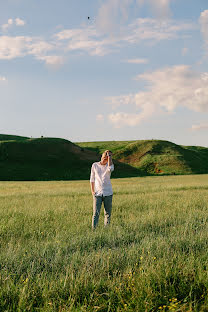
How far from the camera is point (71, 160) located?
73.7m

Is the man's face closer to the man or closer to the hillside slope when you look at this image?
the man

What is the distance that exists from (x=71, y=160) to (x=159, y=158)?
32.0 metres

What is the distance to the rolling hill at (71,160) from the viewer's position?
206 feet

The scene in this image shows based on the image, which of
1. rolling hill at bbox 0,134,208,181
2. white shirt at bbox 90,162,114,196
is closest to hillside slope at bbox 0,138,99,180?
rolling hill at bbox 0,134,208,181

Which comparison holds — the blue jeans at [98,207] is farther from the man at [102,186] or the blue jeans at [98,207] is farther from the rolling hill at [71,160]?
the rolling hill at [71,160]

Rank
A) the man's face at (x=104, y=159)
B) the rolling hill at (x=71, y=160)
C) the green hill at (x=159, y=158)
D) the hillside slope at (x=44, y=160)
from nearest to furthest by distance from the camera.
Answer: the man's face at (x=104, y=159) < the hillside slope at (x=44, y=160) < the rolling hill at (x=71, y=160) < the green hill at (x=159, y=158)

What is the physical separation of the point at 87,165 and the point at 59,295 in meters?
68.6

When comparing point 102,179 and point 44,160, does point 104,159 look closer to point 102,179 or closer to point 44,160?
point 102,179

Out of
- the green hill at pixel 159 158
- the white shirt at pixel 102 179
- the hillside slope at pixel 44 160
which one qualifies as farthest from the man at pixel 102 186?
the green hill at pixel 159 158

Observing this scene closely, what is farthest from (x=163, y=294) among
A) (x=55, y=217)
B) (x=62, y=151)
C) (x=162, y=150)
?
(x=162, y=150)

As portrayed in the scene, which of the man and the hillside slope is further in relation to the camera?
the hillside slope

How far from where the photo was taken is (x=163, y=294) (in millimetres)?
3680

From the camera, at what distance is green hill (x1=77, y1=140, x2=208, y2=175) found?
84.1m

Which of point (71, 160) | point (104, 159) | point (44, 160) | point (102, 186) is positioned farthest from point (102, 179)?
point (71, 160)
